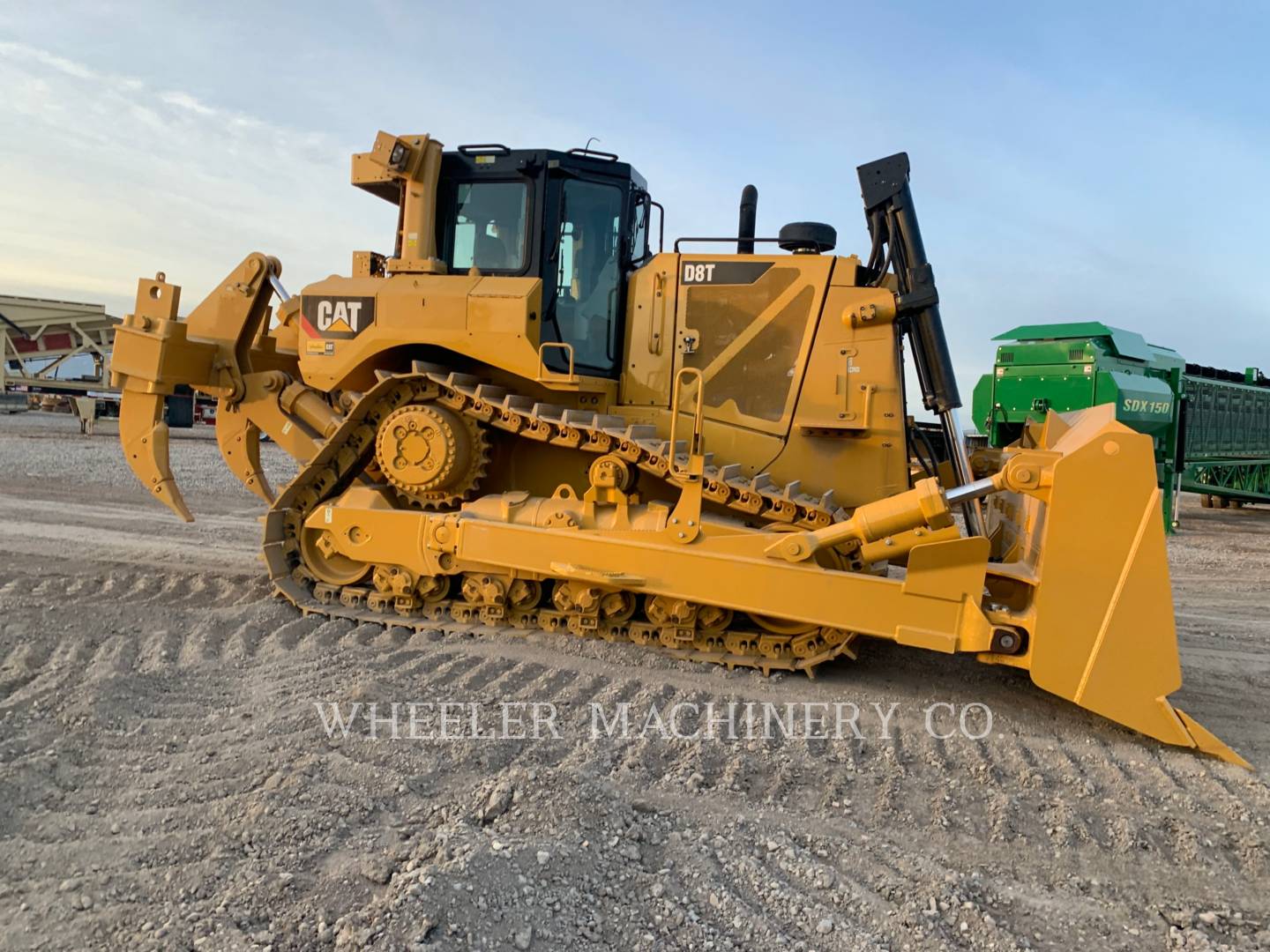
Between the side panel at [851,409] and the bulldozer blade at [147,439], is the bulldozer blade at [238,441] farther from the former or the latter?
the side panel at [851,409]

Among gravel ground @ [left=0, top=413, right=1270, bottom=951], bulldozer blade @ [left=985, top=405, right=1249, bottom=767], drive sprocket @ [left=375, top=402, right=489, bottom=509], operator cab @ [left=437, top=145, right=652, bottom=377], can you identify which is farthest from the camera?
operator cab @ [left=437, top=145, right=652, bottom=377]

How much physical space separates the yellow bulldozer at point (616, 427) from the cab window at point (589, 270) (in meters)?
0.02

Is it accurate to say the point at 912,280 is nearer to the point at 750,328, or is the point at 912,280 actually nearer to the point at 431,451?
the point at 750,328

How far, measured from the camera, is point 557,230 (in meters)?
5.92

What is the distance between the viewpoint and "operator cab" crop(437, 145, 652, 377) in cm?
590

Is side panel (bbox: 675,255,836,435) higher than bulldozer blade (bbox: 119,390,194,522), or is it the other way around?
side panel (bbox: 675,255,836,435)

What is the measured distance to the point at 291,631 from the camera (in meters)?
5.71

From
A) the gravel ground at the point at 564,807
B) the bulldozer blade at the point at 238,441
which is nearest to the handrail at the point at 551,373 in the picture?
the gravel ground at the point at 564,807

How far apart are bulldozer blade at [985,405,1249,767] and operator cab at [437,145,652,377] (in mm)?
3242

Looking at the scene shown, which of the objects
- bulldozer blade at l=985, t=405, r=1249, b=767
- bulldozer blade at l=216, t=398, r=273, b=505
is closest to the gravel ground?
bulldozer blade at l=985, t=405, r=1249, b=767

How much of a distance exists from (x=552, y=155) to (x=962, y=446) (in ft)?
11.8

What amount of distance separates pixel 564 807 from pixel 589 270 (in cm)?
399

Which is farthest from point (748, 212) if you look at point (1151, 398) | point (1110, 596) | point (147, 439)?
point (1151, 398)

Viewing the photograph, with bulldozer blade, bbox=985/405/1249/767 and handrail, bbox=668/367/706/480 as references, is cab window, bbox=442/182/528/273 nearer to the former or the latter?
handrail, bbox=668/367/706/480
